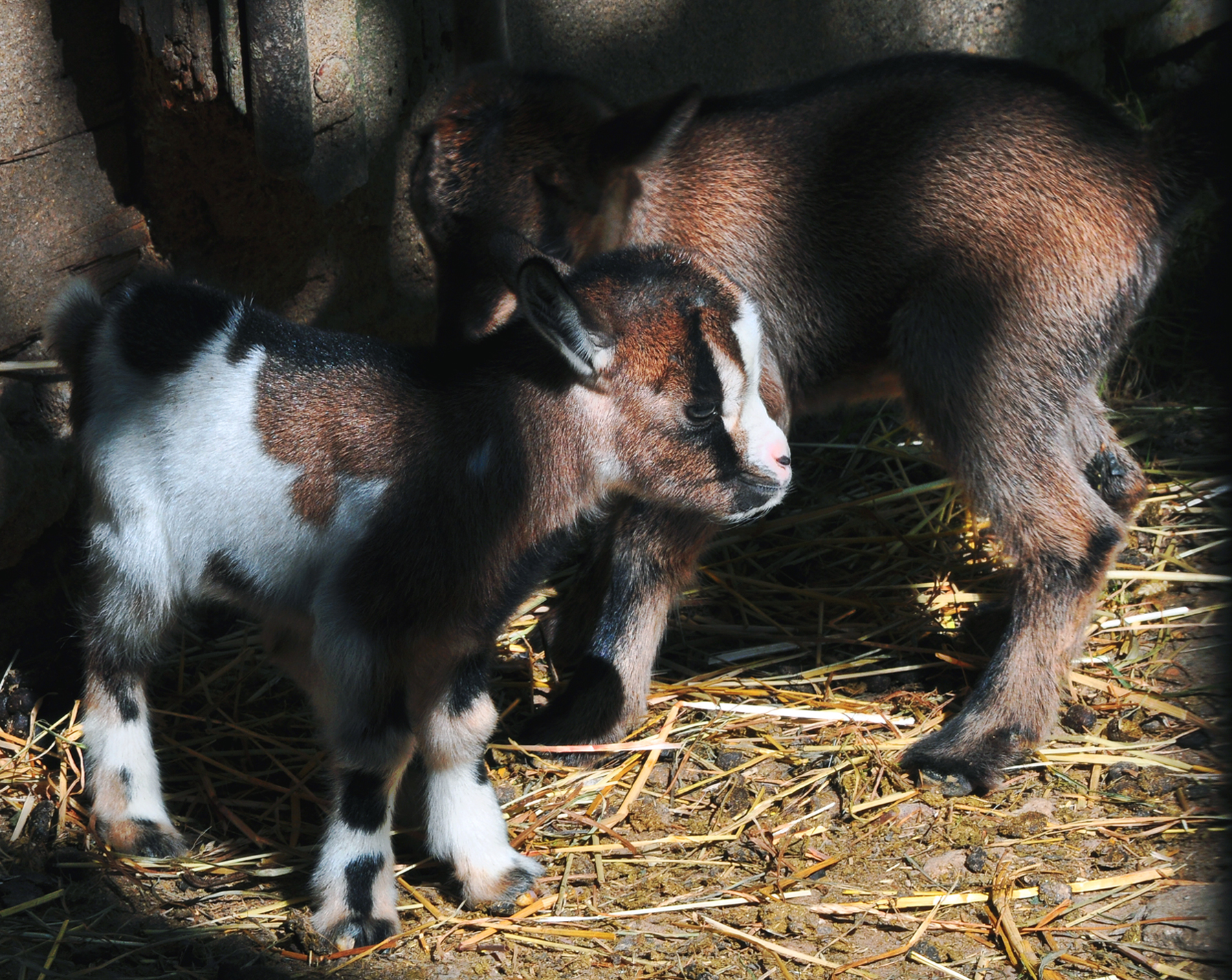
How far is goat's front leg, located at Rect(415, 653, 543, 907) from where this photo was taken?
3357mm

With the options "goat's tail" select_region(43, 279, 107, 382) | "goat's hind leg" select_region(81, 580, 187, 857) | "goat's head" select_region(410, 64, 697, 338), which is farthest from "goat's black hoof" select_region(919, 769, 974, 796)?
"goat's tail" select_region(43, 279, 107, 382)

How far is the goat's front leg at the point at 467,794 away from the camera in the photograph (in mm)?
3357

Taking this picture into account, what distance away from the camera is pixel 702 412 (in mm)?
3199

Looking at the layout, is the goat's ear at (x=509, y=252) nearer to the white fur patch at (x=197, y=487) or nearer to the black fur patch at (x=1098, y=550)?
the white fur patch at (x=197, y=487)

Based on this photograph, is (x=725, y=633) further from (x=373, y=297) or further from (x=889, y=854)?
(x=373, y=297)

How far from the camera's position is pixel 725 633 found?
15.9 feet

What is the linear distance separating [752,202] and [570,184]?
62 centimetres

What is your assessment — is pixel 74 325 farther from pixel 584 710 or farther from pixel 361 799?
pixel 584 710

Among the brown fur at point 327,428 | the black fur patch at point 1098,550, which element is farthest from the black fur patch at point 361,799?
the black fur patch at point 1098,550

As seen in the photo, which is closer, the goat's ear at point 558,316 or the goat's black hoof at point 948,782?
the goat's ear at point 558,316

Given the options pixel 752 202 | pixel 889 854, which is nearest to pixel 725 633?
pixel 889 854

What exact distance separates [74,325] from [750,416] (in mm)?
1900

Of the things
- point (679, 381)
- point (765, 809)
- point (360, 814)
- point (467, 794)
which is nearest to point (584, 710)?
point (765, 809)

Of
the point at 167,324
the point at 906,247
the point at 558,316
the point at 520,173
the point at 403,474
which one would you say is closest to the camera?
the point at 558,316
